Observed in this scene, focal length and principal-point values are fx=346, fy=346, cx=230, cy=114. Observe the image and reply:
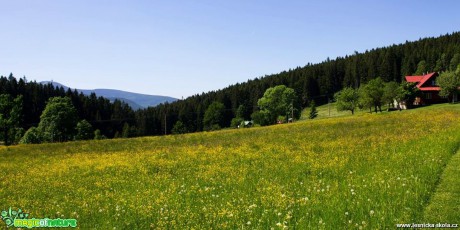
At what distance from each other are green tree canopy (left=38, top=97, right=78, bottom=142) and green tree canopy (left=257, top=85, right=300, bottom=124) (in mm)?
66785

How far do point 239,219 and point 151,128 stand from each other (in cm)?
19553

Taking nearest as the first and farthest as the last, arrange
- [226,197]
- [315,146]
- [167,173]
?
[226,197]
[167,173]
[315,146]

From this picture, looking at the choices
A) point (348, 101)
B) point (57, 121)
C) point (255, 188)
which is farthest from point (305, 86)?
point (255, 188)

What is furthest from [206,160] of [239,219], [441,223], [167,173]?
[441,223]

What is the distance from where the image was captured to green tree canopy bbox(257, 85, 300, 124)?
130500 millimetres

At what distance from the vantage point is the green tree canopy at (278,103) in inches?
5138

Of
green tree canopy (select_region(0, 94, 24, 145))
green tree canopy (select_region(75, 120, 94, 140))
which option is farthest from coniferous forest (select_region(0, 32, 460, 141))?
green tree canopy (select_region(0, 94, 24, 145))

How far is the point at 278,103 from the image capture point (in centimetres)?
13212

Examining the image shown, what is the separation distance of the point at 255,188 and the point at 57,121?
3794 inches

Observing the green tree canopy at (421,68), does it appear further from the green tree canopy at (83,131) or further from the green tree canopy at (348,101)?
the green tree canopy at (83,131)

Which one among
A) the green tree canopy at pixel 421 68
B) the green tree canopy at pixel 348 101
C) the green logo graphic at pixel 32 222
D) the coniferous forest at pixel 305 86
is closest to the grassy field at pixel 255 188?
the green logo graphic at pixel 32 222

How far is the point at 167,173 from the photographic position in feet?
57.9

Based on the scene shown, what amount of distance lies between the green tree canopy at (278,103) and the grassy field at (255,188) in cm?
10856

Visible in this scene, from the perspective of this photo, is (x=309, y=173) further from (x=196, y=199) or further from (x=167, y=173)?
(x=167, y=173)
